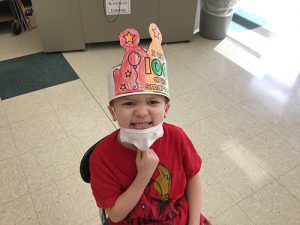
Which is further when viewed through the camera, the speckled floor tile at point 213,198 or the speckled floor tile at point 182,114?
the speckled floor tile at point 182,114

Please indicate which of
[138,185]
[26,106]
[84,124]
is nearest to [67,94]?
[26,106]

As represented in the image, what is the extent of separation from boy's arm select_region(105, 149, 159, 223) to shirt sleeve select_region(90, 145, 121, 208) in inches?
0.9

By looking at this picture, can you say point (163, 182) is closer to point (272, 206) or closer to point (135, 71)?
point (135, 71)

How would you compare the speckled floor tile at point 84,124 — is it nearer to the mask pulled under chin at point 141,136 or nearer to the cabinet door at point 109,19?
the cabinet door at point 109,19

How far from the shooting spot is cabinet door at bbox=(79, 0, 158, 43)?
8.96ft

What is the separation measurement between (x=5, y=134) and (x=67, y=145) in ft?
1.65

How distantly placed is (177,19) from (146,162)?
2482 millimetres

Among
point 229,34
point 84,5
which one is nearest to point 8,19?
point 84,5

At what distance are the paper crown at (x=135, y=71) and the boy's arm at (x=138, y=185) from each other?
0.62ft

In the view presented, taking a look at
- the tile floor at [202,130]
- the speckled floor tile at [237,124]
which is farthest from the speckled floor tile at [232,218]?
the speckled floor tile at [237,124]

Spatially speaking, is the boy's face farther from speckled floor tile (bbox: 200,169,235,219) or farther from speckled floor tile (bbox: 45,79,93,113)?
speckled floor tile (bbox: 45,79,93,113)

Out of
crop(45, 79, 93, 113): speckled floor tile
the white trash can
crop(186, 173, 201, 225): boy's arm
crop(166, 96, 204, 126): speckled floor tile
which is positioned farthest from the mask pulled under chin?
the white trash can

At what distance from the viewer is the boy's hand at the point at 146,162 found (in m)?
0.78

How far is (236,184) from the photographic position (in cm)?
169
